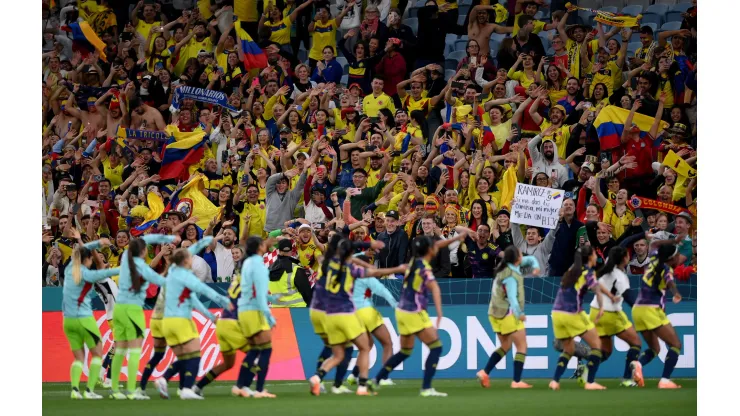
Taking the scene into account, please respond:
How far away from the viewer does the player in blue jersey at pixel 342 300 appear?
1047cm

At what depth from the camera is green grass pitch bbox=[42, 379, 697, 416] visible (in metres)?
10.3

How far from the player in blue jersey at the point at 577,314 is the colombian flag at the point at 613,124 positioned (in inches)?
92.4

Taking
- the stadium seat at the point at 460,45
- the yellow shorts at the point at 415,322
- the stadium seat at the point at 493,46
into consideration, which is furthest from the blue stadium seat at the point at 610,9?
the yellow shorts at the point at 415,322

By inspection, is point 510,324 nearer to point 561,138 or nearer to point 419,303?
point 419,303

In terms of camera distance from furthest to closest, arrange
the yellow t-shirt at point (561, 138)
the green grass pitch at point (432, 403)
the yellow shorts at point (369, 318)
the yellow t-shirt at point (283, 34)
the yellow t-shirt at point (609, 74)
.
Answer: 1. the yellow t-shirt at point (283, 34)
2. the yellow t-shirt at point (609, 74)
3. the yellow t-shirt at point (561, 138)
4. the yellow shorts at point (369, 318)
5. the green grass pitch at point (432, 403)

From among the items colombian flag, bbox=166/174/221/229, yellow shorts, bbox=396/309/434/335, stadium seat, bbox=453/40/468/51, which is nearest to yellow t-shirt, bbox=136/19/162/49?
colombian flag, bbox=166/174/221/229

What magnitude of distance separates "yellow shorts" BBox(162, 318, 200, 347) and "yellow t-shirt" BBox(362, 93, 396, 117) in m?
4.91

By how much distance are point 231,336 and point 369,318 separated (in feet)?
4.36

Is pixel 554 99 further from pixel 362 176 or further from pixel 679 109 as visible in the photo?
pixel 362 176

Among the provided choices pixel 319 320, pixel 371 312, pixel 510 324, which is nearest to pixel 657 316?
pixel 510 324

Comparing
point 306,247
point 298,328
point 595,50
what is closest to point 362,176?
point 306,247

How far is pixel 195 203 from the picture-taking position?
13906 mm

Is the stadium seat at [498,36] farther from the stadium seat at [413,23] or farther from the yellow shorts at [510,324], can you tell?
the yellow shorts at [510,324]

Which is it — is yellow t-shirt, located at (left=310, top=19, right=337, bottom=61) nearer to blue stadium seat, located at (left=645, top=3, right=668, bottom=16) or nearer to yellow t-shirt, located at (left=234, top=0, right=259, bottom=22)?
yellow t-shirt, located at (left=234, top=0, right=259, bottom=22)
